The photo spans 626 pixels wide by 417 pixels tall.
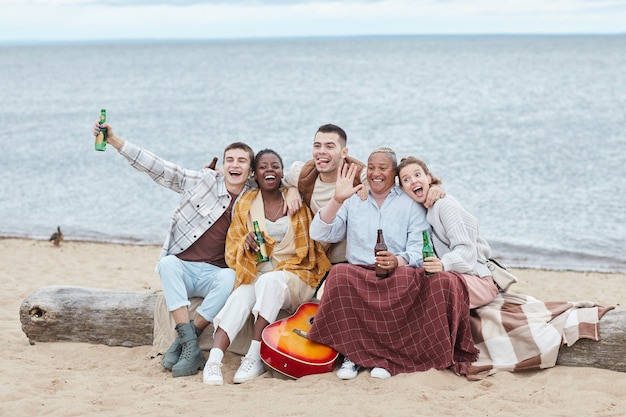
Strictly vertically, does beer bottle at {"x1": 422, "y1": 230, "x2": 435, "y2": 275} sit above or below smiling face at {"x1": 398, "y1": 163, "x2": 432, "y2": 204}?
below

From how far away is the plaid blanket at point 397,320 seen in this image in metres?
5.92

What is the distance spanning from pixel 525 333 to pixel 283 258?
199cm

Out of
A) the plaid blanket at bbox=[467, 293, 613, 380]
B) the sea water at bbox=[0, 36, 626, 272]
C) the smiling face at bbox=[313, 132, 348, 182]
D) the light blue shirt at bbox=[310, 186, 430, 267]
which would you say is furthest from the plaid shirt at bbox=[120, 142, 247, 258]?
the sea water at bbox=[0, 36, 626, 272]

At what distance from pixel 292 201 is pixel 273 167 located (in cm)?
33

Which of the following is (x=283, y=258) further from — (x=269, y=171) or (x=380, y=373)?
(x=380, y=373)

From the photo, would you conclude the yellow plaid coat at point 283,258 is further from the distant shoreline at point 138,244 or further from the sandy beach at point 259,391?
the distant shoreline at point 138,244

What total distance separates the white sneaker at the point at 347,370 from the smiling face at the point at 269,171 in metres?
1.59

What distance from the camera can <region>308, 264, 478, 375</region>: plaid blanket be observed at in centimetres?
592

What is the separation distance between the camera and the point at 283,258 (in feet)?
21.8

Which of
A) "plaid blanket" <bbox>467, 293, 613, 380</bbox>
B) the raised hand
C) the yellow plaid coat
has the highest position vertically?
the raised hand

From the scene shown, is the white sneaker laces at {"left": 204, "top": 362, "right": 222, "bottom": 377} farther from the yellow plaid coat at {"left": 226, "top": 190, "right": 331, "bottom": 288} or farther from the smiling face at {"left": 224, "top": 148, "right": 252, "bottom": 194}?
the smiling face at {"left": 224, "top": 148, "right": 252, "bottom": 194}

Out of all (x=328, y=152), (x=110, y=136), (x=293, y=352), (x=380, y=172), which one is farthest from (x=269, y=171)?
Answer: (x=293, y=352)

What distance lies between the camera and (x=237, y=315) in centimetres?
632

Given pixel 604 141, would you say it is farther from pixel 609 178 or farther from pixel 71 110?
pixel 71 110
